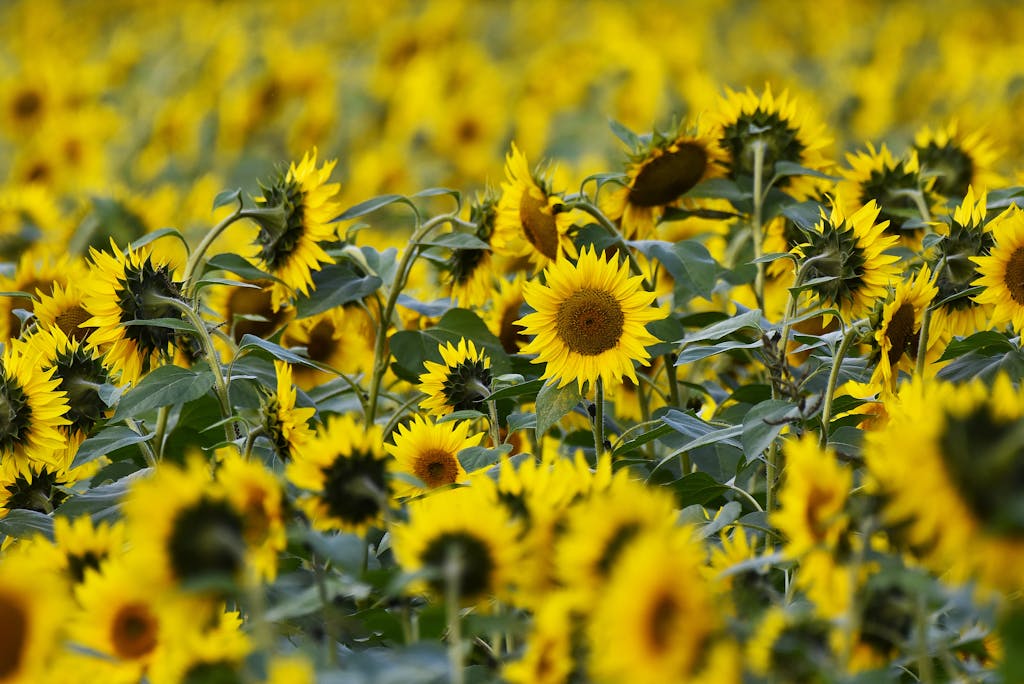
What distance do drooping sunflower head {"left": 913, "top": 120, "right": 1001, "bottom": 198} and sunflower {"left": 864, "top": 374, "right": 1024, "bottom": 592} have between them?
122cm

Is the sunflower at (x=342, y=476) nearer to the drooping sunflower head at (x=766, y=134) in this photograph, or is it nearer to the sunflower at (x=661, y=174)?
the sunflower at (x=661, y=174)

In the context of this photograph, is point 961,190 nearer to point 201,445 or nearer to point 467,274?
point 467,274

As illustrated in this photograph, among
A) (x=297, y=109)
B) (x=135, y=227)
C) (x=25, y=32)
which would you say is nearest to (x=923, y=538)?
(x=135, y=227)

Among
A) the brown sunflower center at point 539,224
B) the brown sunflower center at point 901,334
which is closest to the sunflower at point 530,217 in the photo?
the brown sunflower center at point 539,224

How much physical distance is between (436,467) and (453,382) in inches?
6.6

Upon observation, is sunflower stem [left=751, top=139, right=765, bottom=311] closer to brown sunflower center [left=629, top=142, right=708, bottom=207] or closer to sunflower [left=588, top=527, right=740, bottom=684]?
brown sunflower center [left=629, top=142, right=708, bottom=207]

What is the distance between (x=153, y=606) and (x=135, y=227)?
1.84 meters

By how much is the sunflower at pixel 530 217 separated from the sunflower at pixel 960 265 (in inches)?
17.9

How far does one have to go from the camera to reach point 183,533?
2.91 ft

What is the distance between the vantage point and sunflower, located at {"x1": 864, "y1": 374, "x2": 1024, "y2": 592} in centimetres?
80

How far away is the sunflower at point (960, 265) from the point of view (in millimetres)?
1443

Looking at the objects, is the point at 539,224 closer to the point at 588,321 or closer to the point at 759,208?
the point at 588,321

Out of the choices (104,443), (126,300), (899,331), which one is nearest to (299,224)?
(126,300)

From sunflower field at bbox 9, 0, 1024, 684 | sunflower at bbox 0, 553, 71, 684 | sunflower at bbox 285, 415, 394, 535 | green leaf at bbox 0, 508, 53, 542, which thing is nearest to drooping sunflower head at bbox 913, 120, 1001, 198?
sunflower field at bbox 9, 0, 1024, 684
